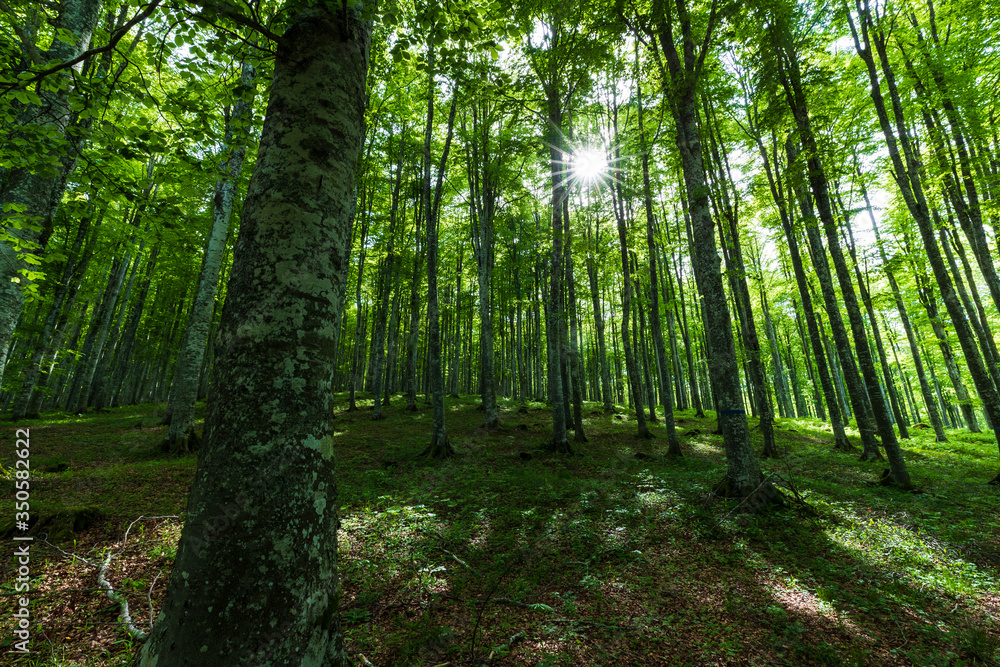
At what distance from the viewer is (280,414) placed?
1605 millimetres

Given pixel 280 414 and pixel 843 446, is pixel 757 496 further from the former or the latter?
pixel 843 446

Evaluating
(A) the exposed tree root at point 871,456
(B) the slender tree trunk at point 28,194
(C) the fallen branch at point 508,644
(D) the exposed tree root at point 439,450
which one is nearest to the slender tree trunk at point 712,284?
(C) the fallen branch at point 508,644

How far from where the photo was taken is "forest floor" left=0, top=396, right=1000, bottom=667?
313cm

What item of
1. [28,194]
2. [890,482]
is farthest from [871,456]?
[28,194]

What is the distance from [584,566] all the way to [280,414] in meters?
4.39

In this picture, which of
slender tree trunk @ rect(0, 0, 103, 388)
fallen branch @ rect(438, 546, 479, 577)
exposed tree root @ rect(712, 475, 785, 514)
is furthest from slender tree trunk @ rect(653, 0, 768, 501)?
slender tree trunk @ rect(0, 0, 103, 388)

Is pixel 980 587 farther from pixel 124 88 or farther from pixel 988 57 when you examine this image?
pixel 988 57

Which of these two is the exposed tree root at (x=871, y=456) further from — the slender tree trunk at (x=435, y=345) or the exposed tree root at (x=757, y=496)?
the slender tree trunk at (x=435, y=345)

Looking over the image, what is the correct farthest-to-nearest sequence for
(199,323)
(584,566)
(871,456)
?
(871,456) < (199,323) < (584,566)

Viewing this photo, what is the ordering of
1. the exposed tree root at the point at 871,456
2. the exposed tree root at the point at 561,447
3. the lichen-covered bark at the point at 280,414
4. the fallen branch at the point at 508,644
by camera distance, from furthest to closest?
the exposed tree root at the point at 561,447
the exposed tree root at the point at 871,456
the fallen branch at the point at 508,644
the lichen-covered bark at the point at 280,414

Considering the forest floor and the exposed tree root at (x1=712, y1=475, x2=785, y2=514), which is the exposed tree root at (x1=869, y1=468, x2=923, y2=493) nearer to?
the forest floor

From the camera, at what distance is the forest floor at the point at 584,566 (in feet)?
10.3

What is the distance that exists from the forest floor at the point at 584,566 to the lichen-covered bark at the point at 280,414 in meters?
1.96

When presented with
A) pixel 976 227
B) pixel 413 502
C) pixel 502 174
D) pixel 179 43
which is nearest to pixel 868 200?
pixel 976 227
